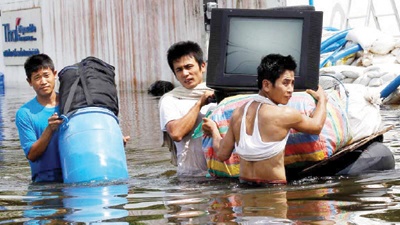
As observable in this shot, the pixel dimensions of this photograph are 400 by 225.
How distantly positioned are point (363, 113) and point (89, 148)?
2.13 meters

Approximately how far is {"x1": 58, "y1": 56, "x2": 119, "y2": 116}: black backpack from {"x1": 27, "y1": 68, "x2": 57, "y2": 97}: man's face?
6.0 inches

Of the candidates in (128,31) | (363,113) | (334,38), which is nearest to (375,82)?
(334,38)

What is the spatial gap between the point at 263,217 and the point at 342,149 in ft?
6.04

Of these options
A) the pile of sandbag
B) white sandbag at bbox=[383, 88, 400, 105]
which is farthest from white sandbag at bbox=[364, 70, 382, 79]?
white sandbag at bbox=[383, 88, 400, 105]

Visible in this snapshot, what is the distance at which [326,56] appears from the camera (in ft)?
55.0

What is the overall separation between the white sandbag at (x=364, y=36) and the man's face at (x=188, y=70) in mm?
9113

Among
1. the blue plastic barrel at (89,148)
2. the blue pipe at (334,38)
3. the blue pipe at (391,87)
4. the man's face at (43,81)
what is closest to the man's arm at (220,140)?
the blue plastic barrel at (89,148)

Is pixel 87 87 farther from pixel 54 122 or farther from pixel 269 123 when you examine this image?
pixel 269 123

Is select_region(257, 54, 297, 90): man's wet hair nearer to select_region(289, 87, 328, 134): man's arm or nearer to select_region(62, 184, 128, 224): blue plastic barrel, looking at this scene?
select_region(289, 87, 328, 134): man's arm

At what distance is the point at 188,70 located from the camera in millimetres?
7422

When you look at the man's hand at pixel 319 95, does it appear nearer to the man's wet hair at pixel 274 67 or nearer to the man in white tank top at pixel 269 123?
the man in white tank top at pixel 269 123

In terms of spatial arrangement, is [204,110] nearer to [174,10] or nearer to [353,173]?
[353,173]

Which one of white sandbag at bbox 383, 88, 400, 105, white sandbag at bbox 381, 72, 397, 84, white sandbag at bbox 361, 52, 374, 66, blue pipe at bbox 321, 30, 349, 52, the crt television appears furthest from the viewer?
blue pipe at bbox 321, 30, 349, 52

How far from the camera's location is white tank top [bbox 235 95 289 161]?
21.3 ft
